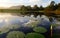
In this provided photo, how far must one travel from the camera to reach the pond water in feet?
6.80

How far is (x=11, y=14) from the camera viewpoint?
2088 millimetres

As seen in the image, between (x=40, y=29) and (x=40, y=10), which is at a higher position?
A: (x=40, y=10)

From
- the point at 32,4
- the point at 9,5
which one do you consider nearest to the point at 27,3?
the point at 32,4

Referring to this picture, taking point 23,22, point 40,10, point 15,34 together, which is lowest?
point 15,34

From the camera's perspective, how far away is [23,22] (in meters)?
2.09

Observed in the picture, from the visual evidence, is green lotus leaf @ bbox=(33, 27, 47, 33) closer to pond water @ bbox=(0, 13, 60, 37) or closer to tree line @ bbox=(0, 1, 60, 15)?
pond water @ bbox=(0, 13, 60, 37)

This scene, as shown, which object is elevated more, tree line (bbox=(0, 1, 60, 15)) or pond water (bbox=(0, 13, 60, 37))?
tree line (bbox=(0, 1, 60, 15))

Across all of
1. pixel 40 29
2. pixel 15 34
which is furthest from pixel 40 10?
pixel 15 34

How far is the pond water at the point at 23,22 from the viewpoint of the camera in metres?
2.07

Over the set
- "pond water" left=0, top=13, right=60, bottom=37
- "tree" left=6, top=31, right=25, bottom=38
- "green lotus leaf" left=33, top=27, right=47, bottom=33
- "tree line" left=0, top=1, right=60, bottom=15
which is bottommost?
"tree" left=6, top=31, right=25, bottom=38

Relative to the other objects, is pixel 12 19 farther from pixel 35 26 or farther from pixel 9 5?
pixel 35 26

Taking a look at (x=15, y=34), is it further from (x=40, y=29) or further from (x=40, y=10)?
(x=40, y=10)

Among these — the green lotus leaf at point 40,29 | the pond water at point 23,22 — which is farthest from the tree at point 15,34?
the green lotus leaf at point 40,29

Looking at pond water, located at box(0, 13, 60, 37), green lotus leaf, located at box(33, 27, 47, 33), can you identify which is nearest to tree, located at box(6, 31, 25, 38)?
pond water, located at box(0, 13, 60, 37)
